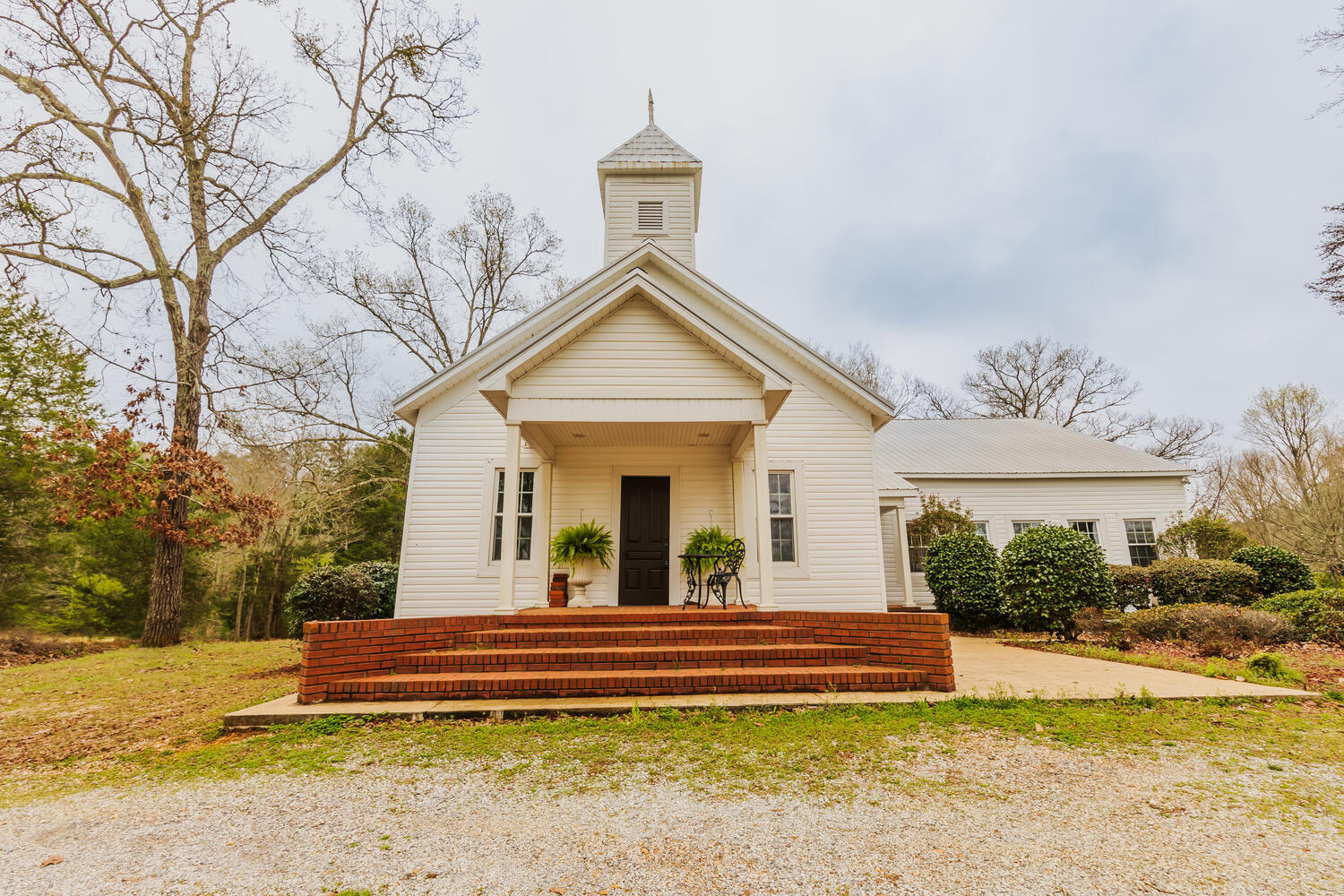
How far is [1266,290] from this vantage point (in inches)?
1238

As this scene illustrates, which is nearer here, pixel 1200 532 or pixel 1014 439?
pixel 1200 532

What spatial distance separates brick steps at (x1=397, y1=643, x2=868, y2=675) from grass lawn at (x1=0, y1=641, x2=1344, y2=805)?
2.94ft

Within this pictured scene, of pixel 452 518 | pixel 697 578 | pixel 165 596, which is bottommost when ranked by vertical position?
pixel 165 596

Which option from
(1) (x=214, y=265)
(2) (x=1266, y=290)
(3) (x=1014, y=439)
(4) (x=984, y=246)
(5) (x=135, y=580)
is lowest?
(5) (x=135, y=580)

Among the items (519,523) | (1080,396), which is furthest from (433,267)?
(1080,396)

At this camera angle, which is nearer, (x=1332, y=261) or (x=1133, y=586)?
(x=1332, y=261)

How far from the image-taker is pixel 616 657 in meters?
5.85

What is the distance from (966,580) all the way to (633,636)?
31.7 feet

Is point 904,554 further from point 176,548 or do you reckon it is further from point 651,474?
point 176,548

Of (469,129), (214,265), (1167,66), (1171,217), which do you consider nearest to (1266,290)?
(1171,217)

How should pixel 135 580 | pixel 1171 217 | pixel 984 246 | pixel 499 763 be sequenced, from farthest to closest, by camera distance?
pixel 984 246 < pixel 1171 217 < pixel 135 580 < pixel 499 763

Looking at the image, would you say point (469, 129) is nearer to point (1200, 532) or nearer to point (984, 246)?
point (1200, 532)

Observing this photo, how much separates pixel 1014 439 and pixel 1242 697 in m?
14.3

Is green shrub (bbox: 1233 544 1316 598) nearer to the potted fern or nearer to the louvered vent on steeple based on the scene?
the potted fern
